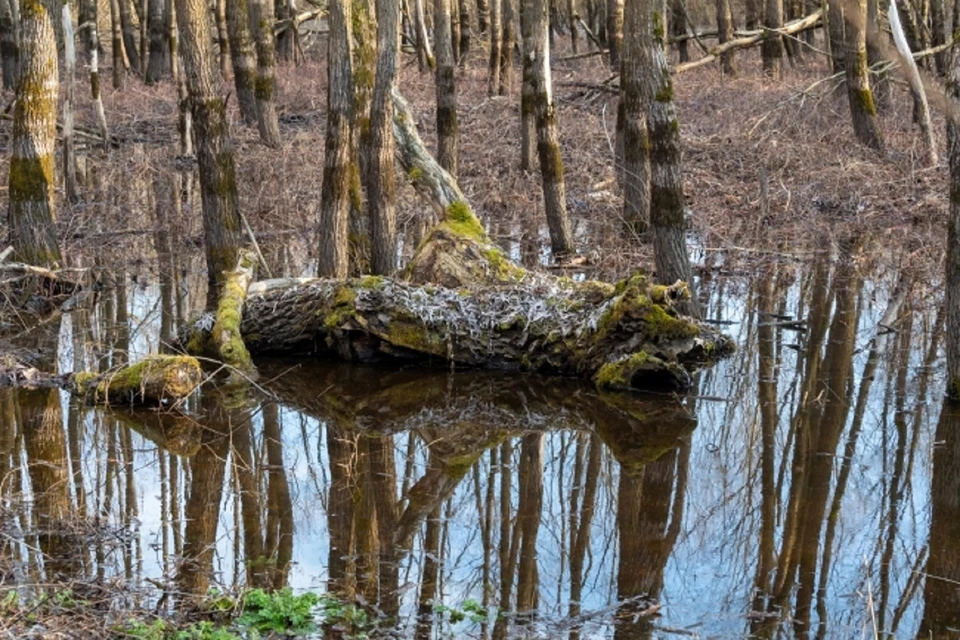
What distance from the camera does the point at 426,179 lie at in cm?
1359

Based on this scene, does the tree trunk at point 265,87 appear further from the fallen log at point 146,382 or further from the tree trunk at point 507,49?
the fallen log at point 146,382

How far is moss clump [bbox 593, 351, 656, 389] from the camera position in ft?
34.2

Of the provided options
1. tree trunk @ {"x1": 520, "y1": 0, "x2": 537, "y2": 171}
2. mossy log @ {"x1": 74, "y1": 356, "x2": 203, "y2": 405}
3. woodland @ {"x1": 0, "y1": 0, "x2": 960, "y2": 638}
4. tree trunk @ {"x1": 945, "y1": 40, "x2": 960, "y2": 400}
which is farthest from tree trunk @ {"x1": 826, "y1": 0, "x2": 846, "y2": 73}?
mossy log @ {"x1": 74, "y1": 356, "x2": 203, "y2": 405}

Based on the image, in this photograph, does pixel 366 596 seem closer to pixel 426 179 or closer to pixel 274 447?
pixel 274 447

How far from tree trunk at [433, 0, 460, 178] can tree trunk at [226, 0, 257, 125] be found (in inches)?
268

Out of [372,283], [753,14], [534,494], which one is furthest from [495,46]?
[534,494]

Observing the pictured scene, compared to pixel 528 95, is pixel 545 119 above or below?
below

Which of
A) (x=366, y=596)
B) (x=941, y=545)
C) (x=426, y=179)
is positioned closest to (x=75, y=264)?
(x=426, y=179)

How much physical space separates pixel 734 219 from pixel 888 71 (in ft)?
20.6

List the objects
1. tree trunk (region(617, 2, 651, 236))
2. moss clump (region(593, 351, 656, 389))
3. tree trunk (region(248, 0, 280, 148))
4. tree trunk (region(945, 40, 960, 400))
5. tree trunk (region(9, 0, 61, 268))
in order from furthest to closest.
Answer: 1. tree trunk (region(248, 0, 280, 148))
2. tree trunk (region(617, 2, 651, 236))
3. tree trunk (region(9, 0, 61, 268))
4. moss clump (region(593, 351, 656, 389))
5. tree trunk (region(945, 40, 960, 400))

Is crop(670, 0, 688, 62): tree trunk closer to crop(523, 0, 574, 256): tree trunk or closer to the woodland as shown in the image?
the woodland

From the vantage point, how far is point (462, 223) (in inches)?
511

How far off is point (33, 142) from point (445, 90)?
20.2 ft

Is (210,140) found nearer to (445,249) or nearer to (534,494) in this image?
(445,249)
